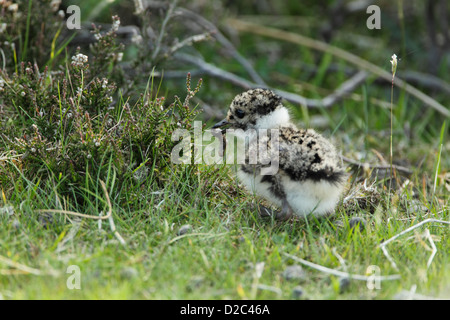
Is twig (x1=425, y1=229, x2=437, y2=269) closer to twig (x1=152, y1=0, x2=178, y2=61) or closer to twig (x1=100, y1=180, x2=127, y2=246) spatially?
twig (x1=100, y1=180, x2=127, y2=246)

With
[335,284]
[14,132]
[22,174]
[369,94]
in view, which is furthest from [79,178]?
[369,94]

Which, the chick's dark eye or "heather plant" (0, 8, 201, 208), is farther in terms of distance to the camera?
the chick's dark eye

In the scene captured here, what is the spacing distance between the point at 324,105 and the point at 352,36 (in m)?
1.84

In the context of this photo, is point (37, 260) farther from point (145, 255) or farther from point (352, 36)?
point (352, 36)

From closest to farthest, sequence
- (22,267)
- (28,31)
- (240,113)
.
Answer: (22,267), (240,113), (28,31)

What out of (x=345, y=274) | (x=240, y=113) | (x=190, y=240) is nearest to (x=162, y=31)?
(x=240, y=113)

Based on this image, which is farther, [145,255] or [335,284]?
[145,255]

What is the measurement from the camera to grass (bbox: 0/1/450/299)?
282 cm

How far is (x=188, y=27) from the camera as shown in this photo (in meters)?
6.41

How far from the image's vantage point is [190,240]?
3.19 m

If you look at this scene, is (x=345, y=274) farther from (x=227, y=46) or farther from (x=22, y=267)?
(x=227, y=46)

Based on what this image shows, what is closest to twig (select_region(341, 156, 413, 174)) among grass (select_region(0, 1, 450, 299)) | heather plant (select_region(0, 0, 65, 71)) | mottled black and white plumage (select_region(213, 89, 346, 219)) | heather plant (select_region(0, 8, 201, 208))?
grass (select_region(0, 1, 450, 299))

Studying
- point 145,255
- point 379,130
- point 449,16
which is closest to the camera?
point 145,255

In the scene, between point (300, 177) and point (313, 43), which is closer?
point (300, 177)
